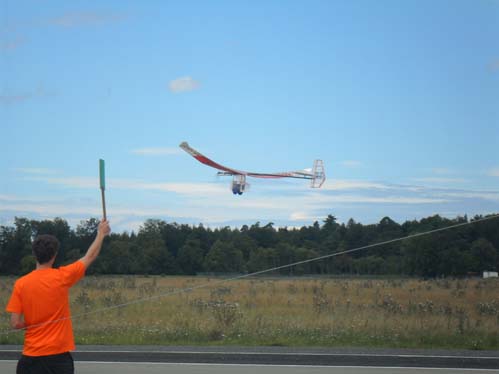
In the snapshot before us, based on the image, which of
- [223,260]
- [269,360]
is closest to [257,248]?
[223,260]

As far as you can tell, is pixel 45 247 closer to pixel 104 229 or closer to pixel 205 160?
pixel 104 229

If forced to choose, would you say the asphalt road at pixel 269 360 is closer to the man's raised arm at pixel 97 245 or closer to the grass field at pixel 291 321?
the grass field at pixel 291 321

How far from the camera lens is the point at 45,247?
17.5 feet

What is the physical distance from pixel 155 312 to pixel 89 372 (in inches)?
441

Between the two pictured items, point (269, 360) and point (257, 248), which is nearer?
point (269, 360)

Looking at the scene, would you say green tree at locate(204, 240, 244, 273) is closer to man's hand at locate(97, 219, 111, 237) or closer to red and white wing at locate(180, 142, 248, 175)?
red and white wing at locate(180, 142, 248, 175)

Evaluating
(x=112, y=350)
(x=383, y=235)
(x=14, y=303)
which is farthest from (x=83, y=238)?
(x=14, y=303)

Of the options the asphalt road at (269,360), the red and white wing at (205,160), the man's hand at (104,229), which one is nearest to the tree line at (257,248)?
the red and white wing at (205,160)

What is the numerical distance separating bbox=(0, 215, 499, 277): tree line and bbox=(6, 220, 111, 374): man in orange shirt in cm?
3229

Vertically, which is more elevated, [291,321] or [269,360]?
[291,321]

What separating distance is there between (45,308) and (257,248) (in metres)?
38.3

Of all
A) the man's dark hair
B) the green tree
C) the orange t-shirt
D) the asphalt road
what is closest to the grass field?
the asphalt road

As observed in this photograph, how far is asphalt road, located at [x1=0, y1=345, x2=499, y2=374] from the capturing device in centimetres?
1155

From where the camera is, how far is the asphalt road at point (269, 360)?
37.9 feet
